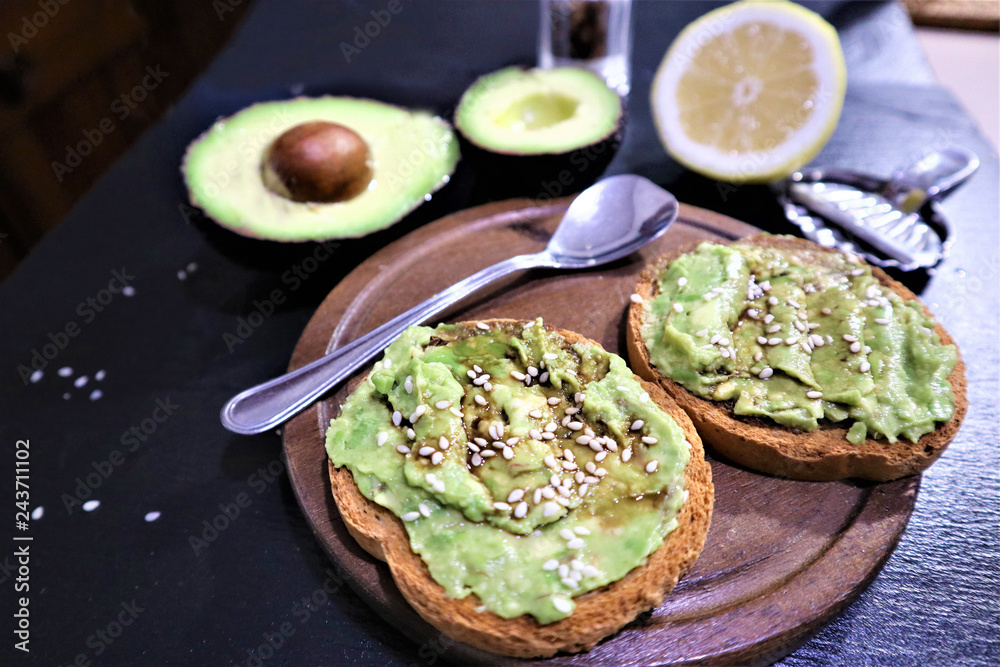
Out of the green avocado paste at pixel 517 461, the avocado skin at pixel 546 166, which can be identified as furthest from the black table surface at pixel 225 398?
the green avocado paste at pixel 517 461

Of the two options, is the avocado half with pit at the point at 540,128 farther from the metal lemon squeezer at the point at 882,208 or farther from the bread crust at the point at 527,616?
the bread crust at the point at 527,616

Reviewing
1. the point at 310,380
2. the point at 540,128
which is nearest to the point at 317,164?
the point at 310,380

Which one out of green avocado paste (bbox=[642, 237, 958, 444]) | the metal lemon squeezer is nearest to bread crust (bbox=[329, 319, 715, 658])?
green avocado paste (bbox=[642, 237, 958, 444])

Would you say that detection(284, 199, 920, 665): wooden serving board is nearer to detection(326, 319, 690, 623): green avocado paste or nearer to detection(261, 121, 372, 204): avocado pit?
detection(326, 319, 690, 623): green avocado paste

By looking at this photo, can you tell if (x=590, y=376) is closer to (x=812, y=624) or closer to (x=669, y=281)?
(x=669, y=281)

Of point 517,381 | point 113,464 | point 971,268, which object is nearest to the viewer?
point 517,381

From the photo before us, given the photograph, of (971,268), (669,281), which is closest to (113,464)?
(669,281)

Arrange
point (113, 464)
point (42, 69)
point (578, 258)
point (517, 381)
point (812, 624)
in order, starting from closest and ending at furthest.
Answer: point (812, 624)
point (517, 381)
point (113, 464)
point (578, 258)
point (42, 69)
